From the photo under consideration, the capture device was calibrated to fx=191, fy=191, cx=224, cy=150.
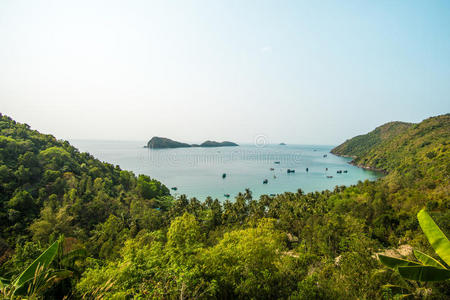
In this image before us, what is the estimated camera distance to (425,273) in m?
5.93

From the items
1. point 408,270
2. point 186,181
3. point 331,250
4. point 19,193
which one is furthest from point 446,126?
point 19,193

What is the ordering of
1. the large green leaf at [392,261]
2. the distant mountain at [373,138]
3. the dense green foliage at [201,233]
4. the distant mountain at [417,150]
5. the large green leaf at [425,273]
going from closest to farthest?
the large green leaf at [425,273], the large green leaf at [392,261], the dense green foliage at [201,233], the distant mountain at [417,150], the distant mountain at [373,138]

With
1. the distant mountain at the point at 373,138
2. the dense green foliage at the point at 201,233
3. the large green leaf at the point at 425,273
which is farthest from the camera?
the distant mountain at the point at 373,138


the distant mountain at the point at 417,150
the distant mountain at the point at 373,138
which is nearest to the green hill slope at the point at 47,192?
the distant mountain at the point at 417,150

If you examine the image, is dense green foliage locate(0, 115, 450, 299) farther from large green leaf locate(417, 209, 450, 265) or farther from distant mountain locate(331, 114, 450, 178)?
large green leaf locate(417, 209, 450, 265)

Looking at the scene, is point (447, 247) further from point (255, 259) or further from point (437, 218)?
point (437, 218)

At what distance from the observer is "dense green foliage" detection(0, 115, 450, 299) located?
9039 millimetres

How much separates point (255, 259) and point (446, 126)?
125967 millimetres

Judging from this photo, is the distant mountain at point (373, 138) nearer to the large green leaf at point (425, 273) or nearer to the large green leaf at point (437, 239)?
the large green leaf at point (437, 239)

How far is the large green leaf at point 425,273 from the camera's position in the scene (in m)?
5.80

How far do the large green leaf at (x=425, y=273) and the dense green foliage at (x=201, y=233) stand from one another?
338 centimetres

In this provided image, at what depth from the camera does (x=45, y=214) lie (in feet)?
108

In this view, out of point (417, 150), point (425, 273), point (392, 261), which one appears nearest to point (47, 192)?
point (392, 261)

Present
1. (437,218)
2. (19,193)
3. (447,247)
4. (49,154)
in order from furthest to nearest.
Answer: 1. (49,154)
2. (19,193)
3. (437,218)
4. (447,247)
